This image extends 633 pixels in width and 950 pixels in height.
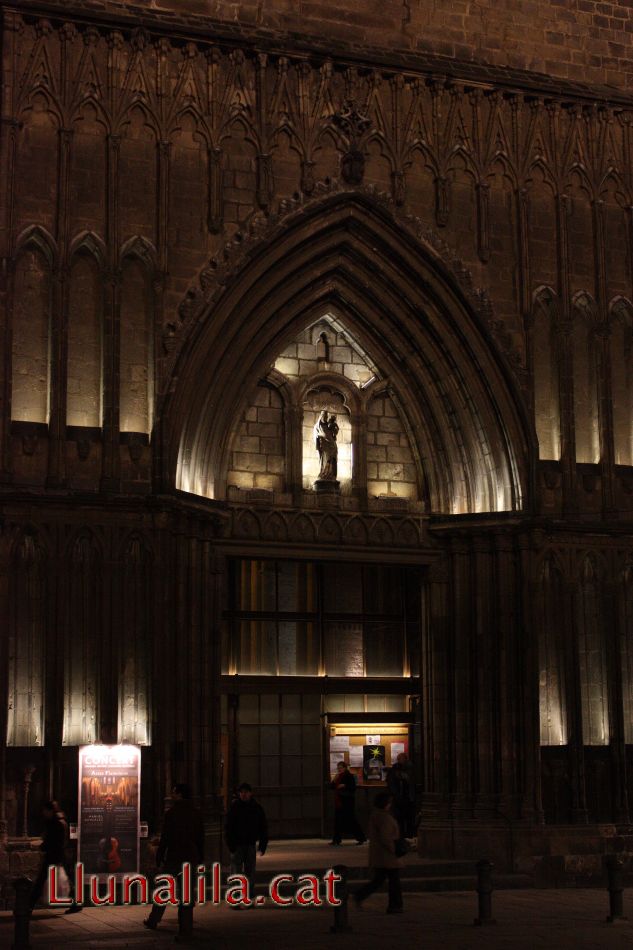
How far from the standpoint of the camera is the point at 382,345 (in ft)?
74.2

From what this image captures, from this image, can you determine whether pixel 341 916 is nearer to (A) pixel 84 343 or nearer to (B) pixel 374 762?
(A) pixel 84 343

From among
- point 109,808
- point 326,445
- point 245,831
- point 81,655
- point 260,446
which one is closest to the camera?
point 245,831

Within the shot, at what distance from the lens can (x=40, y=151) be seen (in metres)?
20.1

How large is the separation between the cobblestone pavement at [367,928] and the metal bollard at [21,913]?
2.31 feet

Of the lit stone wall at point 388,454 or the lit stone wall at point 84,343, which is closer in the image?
the lit stone wall at point 84,343

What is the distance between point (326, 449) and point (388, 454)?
1114 millimetres

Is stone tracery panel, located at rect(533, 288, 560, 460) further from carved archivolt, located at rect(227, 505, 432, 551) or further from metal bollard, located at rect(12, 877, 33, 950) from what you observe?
metal bollard, located at rect(12, 877, 33, 950)

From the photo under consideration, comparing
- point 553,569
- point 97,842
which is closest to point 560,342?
point 553,569

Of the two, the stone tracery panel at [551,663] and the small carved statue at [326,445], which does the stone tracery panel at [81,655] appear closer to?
the small carved statue at [326,445]

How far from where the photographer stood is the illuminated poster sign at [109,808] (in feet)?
59.2

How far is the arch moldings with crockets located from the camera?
2073 cm

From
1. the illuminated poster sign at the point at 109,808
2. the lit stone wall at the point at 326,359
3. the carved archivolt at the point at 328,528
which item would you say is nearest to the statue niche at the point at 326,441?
the lit stone wall at the point at 326,359

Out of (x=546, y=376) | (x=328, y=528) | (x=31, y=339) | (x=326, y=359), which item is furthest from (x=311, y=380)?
(x=31, y=339)

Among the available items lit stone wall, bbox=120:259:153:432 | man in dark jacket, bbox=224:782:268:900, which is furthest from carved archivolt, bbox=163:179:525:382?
man in dark jacket, bbox=224:782:268:900
